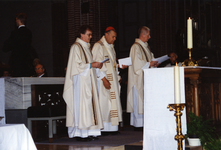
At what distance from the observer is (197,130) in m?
4.04

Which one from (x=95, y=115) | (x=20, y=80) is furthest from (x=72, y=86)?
(x=20, y=80)

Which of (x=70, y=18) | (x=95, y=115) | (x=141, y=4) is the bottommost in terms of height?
(x=95, y=115)

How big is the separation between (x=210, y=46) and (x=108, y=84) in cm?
557

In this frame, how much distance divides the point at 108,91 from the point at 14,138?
14.2 feet

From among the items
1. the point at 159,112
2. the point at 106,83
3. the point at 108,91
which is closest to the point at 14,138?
the point at 159,112

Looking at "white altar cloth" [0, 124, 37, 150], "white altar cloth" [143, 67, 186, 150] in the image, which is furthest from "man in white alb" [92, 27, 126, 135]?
"white altar cloth" [0, 124, 37, 150]

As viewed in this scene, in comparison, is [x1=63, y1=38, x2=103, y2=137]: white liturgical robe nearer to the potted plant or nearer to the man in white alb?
the man in white alb

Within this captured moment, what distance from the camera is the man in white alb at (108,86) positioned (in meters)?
6.71

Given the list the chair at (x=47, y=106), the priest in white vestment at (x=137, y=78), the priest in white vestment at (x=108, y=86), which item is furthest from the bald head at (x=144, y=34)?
the chair at (x=47, y=106)

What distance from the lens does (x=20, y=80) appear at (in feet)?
21.5

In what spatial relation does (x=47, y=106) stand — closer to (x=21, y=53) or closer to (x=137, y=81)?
(x=21, y=53)

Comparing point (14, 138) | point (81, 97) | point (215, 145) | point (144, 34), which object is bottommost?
point (215, 145)

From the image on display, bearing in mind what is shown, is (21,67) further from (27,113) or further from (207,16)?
(207,16)

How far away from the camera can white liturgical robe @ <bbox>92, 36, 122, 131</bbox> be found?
22.1 feet
